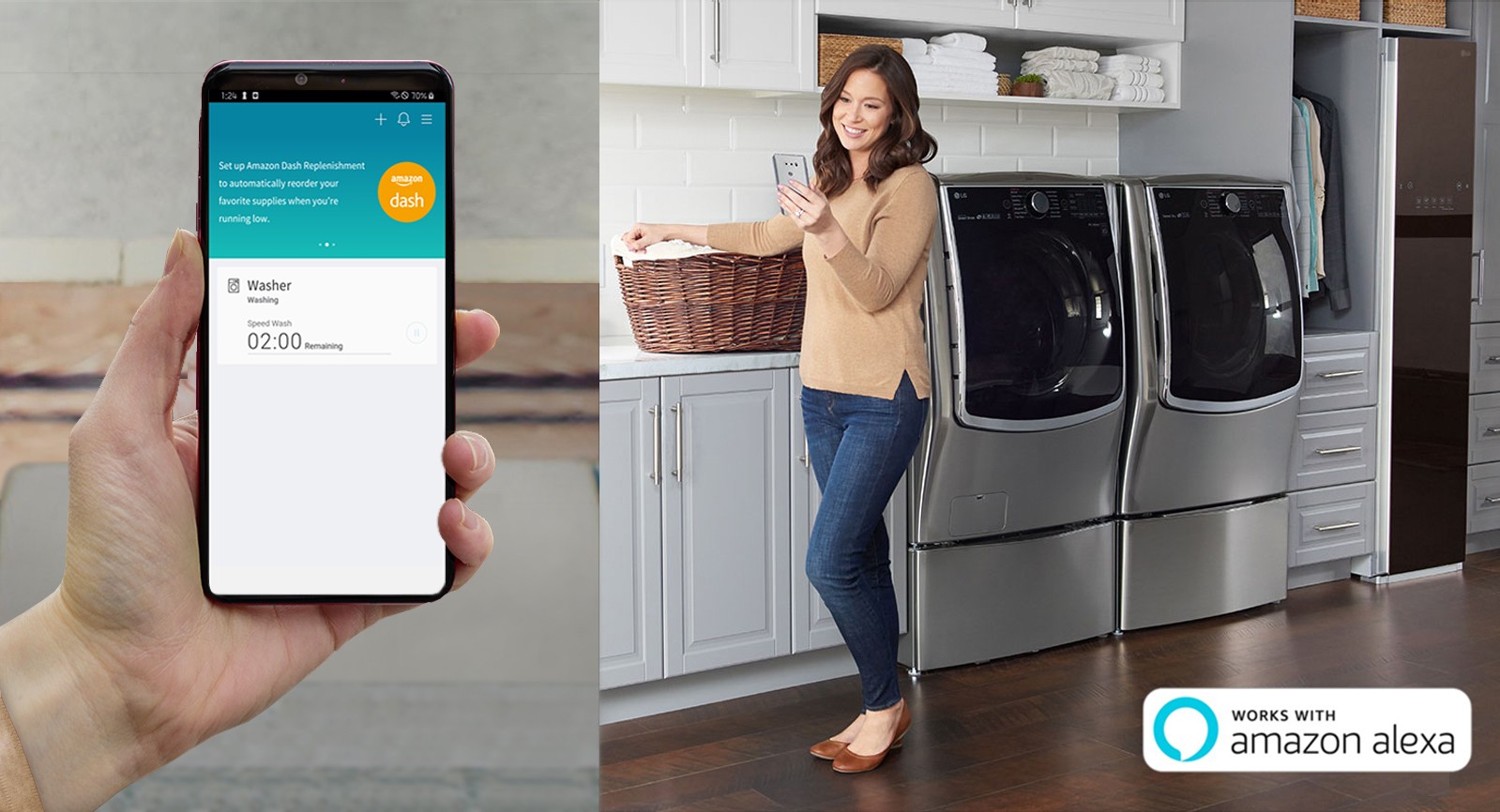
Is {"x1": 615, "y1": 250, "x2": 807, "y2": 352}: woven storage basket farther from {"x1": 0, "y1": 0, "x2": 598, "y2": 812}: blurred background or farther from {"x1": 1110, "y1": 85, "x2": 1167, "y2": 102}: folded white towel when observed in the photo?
{"x1": 0, "y1": 0, "x2": 598, "y2": 812}: blurred background

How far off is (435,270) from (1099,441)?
2.50 metres

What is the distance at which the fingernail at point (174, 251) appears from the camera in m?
0.52

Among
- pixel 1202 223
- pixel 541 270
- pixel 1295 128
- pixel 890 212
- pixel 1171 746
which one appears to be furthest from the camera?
pixel 1295 128

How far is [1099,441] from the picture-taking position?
288cm

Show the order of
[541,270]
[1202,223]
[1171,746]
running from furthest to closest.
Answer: [1202,223] → [1171,746] → [541,270]

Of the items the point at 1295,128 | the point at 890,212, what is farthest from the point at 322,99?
the point at 1295,128

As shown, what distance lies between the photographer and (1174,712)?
248 cm

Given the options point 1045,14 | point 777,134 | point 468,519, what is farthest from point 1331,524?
point 468,519

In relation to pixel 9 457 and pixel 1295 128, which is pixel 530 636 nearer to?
pixel 9 457

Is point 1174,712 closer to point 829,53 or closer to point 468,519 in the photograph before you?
point 829,53

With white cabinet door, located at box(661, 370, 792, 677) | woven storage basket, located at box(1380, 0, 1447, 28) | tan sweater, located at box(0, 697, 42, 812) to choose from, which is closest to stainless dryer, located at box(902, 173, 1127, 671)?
white cabinet door, located at box(661, 370, 792, 677)

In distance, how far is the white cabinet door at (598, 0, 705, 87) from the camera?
2562mm

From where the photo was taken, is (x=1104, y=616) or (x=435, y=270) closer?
(x=435, y=270)

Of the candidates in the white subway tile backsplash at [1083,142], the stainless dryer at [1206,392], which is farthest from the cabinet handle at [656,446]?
the white subway tile backsplash at [1083,142]
